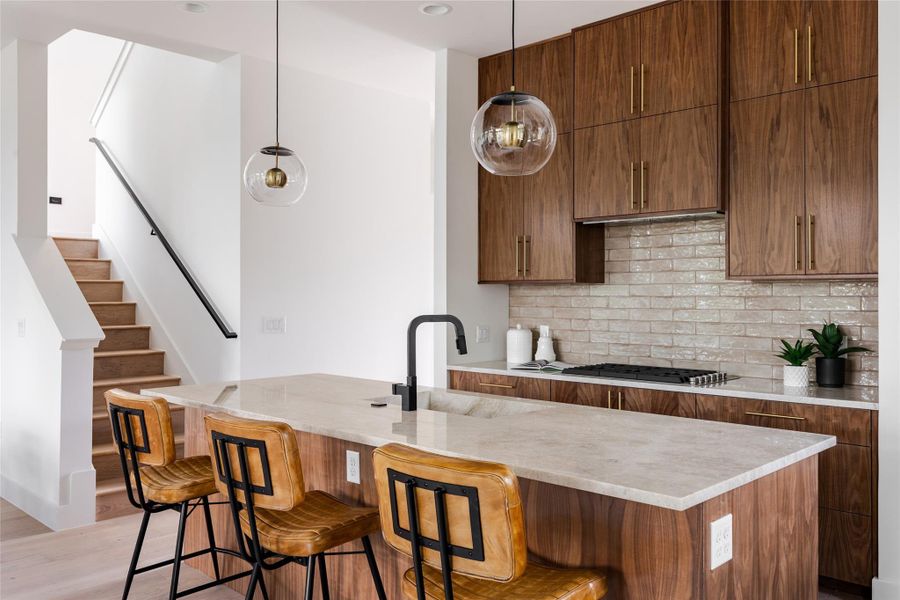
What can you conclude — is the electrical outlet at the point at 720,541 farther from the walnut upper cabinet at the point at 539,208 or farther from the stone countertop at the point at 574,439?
the walnut upper cabinet at the point at 539,208

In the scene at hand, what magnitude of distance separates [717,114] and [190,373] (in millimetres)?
3982

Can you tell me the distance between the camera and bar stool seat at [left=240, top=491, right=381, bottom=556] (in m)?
2.24

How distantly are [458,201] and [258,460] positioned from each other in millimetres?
2830

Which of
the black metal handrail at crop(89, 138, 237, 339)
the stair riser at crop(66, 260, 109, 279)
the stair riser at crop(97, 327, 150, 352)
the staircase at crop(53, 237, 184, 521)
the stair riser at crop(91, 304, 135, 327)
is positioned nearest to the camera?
the staircase at crop(53, 237, 184, 521)

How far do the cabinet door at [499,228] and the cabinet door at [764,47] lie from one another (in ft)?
4.84

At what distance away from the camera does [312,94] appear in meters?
5.30

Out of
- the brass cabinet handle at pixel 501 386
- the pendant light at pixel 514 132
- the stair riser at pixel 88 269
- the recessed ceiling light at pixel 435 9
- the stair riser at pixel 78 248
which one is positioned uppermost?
the recessed ceiling light at pixel 435 9

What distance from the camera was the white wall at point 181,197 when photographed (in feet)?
16.4

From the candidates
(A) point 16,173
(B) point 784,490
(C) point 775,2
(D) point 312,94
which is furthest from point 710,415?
(A) point 16,173

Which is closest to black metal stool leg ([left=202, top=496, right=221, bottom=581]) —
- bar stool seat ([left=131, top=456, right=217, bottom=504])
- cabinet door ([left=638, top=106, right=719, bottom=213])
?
bar stool seat ([left=131, top=456, right=217, bottom=504])

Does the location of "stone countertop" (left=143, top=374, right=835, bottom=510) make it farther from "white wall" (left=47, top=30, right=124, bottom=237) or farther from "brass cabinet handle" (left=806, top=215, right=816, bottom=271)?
"white wall" (left=47, top=30, right=124, bottom=237)

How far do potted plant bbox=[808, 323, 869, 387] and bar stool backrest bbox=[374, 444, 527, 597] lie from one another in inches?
95.1

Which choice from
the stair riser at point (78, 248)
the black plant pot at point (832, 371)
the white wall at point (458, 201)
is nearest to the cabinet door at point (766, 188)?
the black plant pot at point (832, 371)

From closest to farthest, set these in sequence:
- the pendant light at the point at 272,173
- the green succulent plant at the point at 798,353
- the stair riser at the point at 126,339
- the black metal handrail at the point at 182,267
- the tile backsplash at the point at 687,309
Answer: the pendant light at the point at 272,173 → the green succulent plant at the point at 798,353 → the tile backsplash at the point at 687,309 → the black metal handrail at the point at 182,267 → the stair riser at the point at 126,339
